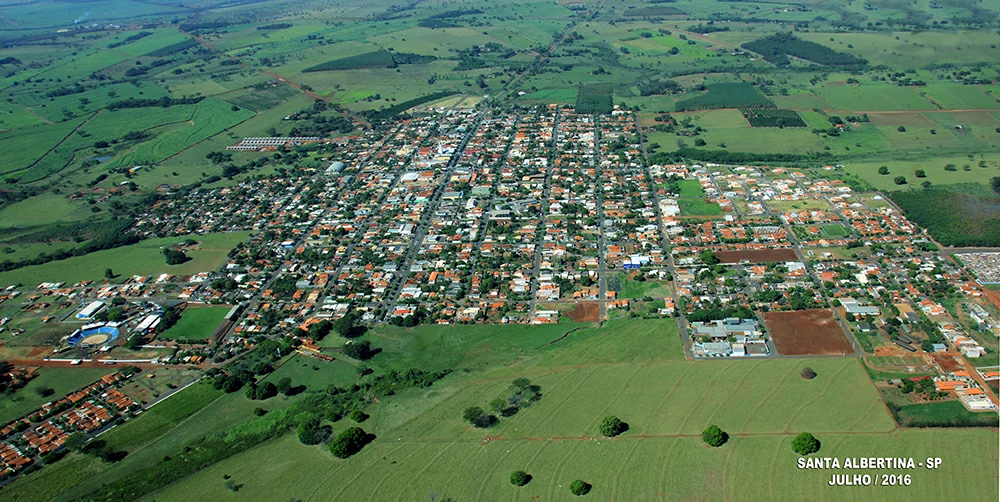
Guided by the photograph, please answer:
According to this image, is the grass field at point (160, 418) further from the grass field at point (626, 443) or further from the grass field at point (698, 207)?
the grass field at point (698, 207)

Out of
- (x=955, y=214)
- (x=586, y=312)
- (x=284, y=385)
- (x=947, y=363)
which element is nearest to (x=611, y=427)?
(x=586, y=312)

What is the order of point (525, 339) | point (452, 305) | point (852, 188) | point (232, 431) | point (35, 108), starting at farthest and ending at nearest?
point (35, 108) < point (852, 188) < point (452, 305) < point (525, 339) < point (232, 431)

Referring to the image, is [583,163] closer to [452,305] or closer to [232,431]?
[452,305]

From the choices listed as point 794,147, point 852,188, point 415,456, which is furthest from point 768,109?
point 415,456

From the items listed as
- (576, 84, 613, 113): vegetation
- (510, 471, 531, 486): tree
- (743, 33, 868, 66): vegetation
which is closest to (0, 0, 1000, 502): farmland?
(510, 471, 531, 486): tree

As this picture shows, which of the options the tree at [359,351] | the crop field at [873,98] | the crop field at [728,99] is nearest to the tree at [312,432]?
the tree at [359,351]

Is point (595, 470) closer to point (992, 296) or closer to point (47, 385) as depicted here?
point (992, 296)
